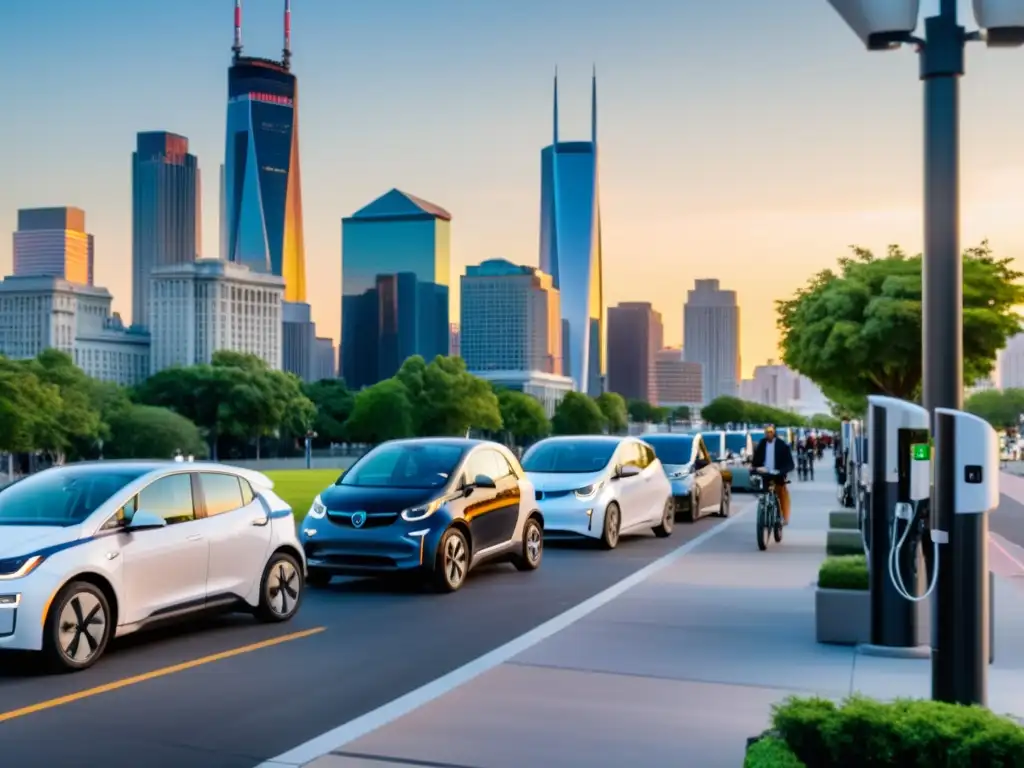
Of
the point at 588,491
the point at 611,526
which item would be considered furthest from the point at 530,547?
the point at 611,526

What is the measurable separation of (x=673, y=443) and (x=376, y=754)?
20626mm

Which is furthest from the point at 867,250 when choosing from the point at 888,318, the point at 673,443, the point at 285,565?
the point at 285,565

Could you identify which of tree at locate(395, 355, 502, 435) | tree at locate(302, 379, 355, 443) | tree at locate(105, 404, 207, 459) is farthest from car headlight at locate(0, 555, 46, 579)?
tree at locate(302, 379, 355, 443)

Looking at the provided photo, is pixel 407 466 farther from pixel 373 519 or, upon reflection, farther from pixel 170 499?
pixel 170 499

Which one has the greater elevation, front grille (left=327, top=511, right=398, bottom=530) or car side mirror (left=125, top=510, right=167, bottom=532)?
car side mirror (left=125, top=510, right=167, bottom=532)

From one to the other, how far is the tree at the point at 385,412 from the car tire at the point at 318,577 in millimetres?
115179

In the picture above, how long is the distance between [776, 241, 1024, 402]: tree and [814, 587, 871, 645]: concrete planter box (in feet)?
73.7

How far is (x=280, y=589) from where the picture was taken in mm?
12008

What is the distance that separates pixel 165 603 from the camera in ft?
34.2

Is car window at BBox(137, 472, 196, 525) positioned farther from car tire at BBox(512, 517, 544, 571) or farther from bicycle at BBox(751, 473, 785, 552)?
bicycle at BBox(751, 473, 785, 552)

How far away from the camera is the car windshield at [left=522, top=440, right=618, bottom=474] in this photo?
20.3 meters

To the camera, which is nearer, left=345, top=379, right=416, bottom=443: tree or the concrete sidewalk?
the concrete sidewalk

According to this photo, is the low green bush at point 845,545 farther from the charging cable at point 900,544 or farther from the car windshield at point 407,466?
the charging cable at point 900,544

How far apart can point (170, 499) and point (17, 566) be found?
1.73 meters
